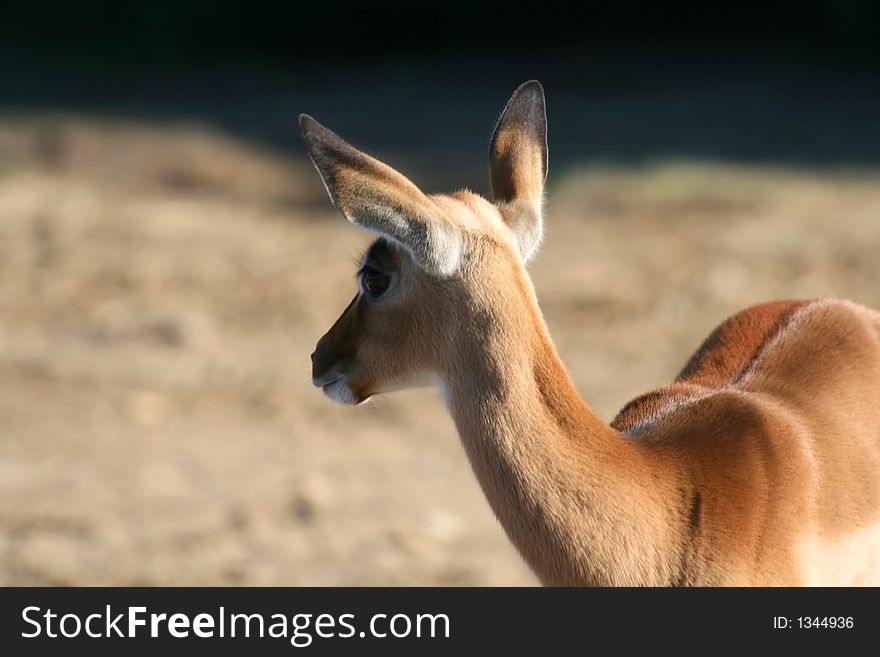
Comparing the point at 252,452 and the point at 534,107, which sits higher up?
the point at 252,452

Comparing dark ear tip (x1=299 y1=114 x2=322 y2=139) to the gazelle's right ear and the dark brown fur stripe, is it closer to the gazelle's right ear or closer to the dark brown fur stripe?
the gazelle's right ear

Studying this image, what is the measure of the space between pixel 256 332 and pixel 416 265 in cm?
554

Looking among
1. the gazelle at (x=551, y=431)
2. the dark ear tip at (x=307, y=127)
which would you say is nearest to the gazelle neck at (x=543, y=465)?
the gazelle at (x=551, y=431)

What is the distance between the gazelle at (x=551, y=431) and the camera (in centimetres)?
330

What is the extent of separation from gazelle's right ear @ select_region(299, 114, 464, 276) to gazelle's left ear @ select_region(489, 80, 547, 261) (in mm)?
367

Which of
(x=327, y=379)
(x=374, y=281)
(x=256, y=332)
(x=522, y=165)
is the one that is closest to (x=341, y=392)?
(x=327, y=379)

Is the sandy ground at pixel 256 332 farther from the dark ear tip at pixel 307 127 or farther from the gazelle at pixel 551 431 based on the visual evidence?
the dark ear tip at pixel 307 127

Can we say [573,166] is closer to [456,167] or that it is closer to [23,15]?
[456,167]

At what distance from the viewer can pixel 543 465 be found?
331 cm

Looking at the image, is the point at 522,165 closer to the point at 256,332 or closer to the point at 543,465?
the point at 543,465

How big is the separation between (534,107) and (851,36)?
9.78 meters

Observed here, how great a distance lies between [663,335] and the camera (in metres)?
8.40

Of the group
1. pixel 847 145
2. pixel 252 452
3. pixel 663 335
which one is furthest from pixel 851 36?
pixel 252 452

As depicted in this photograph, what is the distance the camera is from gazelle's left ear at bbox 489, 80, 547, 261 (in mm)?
3594
